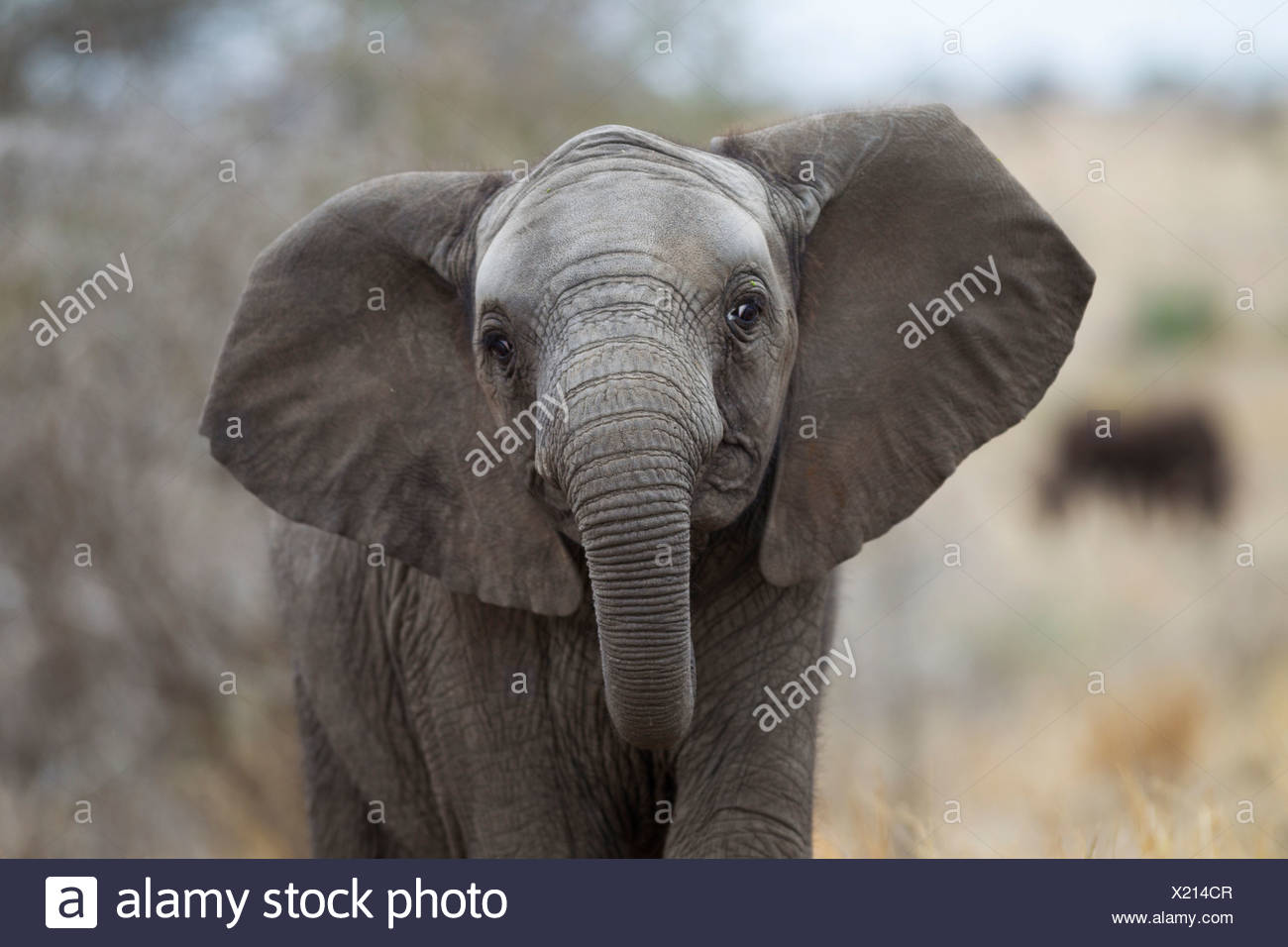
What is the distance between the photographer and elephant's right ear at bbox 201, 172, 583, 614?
5.12 m

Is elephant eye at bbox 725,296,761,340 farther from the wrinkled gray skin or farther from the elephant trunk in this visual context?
the elephant trunk

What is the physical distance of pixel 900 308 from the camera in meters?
5.11

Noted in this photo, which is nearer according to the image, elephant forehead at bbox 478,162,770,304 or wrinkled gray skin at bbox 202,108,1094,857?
elephant forehead at bbox 478,162,770,304

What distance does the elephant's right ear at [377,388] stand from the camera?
5.12 meters

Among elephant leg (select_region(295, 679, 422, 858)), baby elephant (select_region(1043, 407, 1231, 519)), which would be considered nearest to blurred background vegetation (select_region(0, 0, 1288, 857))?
elephant leg (select_region(295, 679, 422, 858))

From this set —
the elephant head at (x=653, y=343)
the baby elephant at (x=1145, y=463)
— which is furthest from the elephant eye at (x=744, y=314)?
the baby elephant at (x=1145, y=463)

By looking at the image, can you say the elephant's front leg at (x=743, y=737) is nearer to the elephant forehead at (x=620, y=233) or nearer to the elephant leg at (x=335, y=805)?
the elephant forehead at (x=620, y=233)

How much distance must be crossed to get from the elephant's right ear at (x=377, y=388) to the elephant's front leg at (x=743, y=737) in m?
0.53

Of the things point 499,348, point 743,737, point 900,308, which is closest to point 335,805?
point 743,737

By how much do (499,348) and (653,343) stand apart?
542mm

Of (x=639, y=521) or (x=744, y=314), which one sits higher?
(x=744, y=314)

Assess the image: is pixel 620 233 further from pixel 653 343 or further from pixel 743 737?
pixel 743 737
